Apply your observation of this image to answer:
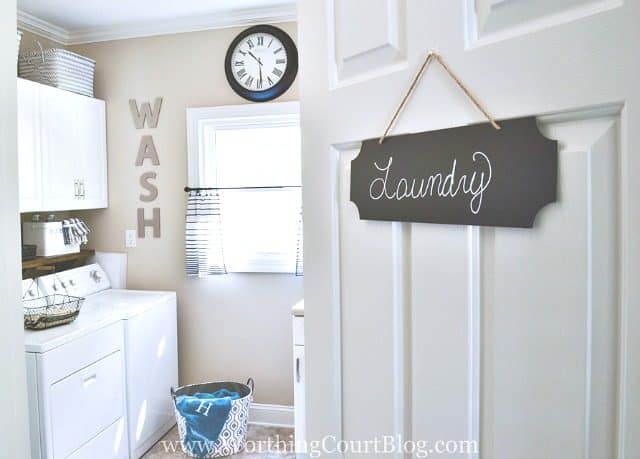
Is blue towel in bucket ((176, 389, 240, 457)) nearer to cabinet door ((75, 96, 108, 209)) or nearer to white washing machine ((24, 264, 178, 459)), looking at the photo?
white washing machine ((24, 264, 178, 459))

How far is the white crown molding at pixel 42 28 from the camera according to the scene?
9.25 ft

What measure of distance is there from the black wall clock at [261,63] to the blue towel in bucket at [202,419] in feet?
5.76

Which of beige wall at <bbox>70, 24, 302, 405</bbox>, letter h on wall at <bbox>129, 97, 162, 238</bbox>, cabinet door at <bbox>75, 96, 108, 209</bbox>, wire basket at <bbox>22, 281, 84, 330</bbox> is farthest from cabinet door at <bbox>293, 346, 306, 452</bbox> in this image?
cabinet door at <bbox>75, 96, 108, 209</bbox>

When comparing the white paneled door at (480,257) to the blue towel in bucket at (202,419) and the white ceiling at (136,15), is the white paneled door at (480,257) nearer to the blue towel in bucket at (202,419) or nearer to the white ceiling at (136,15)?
the blue towel in bucket at (202,419)

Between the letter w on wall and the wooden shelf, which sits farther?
the letter w on wall

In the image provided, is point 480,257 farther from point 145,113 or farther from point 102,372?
point 145,113

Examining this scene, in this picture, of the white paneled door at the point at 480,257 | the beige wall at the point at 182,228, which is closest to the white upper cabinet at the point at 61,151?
the beige wall at the point at 182,228

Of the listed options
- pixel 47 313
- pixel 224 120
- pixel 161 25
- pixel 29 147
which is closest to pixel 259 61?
pixel 224 120

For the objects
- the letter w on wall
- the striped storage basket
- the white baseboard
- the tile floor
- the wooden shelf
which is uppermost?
the striped storage basket

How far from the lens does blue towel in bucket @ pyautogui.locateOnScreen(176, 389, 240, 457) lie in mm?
2568

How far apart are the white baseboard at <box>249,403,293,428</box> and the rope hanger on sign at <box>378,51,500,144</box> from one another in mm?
2611

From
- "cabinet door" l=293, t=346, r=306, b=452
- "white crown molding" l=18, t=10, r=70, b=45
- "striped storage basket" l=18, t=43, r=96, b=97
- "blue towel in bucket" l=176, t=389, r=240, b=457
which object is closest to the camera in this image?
"cabinet door" l=293, t=346, r=306, b=452

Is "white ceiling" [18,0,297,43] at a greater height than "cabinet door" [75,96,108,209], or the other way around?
"white ceiling" [18,0,297,43]

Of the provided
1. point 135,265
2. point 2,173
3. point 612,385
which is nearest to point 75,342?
point 135,265
